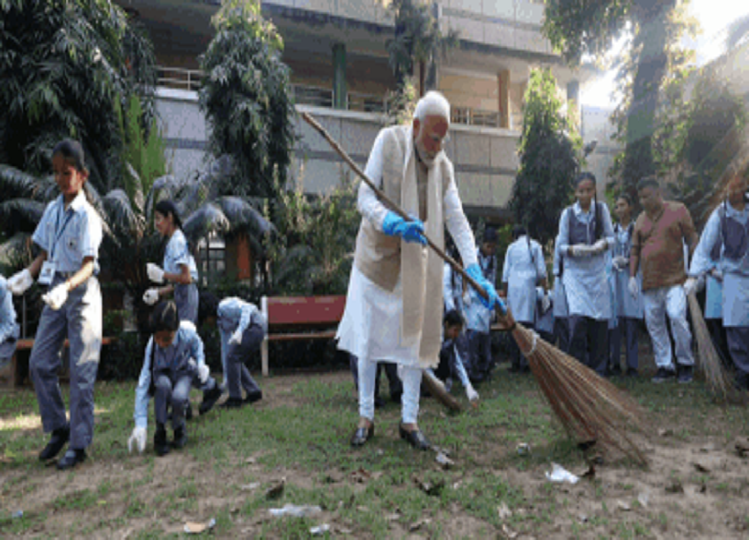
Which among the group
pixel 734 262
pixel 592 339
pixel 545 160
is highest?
pixel 545 160

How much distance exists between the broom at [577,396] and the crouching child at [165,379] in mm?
1785

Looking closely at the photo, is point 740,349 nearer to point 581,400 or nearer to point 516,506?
point 581,400

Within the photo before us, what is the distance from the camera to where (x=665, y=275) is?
635cm

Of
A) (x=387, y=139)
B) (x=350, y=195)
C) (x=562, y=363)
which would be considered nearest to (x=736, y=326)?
(x=562, y=363)

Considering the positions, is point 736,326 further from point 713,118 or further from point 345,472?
point 713,118

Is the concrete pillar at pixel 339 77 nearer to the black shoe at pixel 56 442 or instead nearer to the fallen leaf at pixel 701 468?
the black shoe at pixel 56 442

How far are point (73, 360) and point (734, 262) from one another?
19.6 ft

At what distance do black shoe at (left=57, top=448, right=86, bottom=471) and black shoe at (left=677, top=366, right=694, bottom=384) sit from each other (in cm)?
584

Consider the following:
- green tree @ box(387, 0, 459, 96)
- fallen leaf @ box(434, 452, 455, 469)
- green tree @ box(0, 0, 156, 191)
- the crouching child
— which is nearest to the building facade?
green tree @ box(387, 0, 459, 96)

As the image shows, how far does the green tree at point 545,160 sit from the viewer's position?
12.9 metres

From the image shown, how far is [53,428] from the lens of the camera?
12.5 feet

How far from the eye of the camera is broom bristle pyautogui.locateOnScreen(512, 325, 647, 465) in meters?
3.50

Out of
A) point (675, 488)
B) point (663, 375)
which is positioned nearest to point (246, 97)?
point (663, 375)

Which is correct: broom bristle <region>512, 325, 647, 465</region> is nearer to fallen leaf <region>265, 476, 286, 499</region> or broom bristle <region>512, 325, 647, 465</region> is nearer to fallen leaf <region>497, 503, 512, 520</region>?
fallen leaf <region>497, 503, 512, 520</region>
